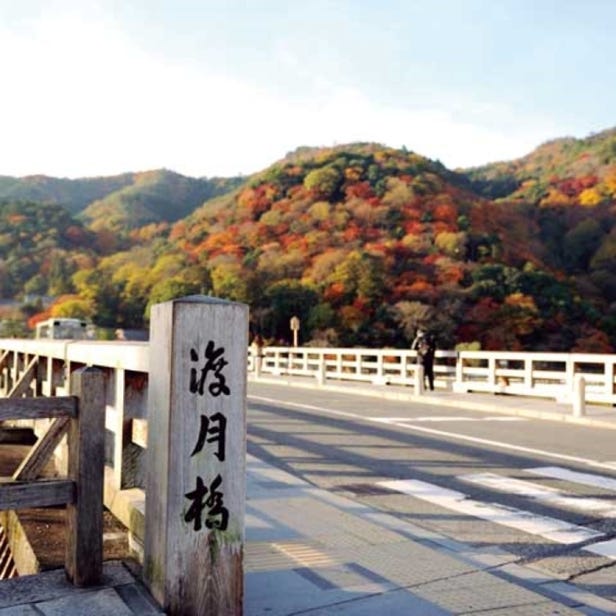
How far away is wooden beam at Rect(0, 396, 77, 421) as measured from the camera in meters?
3.88

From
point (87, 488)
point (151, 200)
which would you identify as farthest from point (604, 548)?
point (151, 200)

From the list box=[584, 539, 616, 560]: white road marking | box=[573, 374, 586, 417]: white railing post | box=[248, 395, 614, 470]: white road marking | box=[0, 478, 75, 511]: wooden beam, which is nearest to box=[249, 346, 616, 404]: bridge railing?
box=[573, 374, 586, 417]: white railing post

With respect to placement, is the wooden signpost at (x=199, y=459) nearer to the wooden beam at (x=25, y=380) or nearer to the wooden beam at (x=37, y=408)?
the wooden beam at (x=37, y=408)

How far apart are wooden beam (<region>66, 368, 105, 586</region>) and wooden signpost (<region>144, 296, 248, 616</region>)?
363 mm

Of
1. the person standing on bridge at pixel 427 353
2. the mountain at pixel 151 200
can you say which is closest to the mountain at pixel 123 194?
the mountain at pixel 151 200

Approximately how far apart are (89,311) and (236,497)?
66839mm

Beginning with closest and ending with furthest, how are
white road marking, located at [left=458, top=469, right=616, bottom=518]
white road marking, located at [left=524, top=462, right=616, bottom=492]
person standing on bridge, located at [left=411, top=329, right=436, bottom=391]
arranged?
white road marking, located at [left=458, top=469, right=616, bottom=518], white road marking, located at [left=524, top=462, right=616, bottom=492], person standing on bridge, located at [left=411, top=329, right=436, bottom=391]

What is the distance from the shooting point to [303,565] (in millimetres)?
4863

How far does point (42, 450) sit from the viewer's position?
17.1 ft

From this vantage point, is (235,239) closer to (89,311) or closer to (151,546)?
(89,311)

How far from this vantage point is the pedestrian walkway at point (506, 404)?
1532 cm

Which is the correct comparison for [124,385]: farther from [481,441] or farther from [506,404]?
[506,404]

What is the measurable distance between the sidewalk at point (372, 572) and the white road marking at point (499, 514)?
0.85 m

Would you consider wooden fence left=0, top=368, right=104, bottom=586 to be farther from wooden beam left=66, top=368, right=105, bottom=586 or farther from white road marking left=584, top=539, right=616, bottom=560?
white road marking left=584, top=539, right=616, bottom=560
